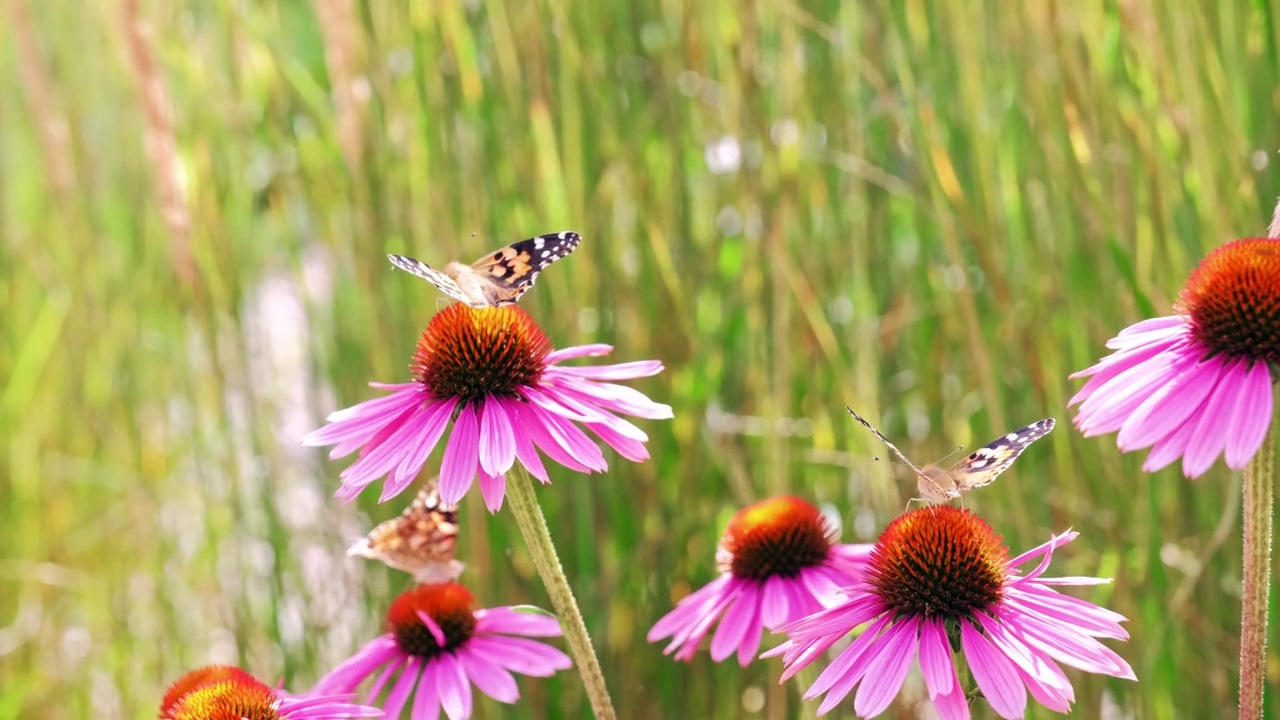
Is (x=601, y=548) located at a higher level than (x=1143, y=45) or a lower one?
lower

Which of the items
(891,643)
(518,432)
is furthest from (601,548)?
(891,643)

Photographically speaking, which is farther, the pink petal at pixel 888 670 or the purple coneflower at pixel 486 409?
the purple coneflower at pixel 486 409

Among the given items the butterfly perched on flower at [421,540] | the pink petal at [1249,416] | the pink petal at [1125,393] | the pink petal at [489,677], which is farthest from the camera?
the butterfly perched on flower at [421,540]

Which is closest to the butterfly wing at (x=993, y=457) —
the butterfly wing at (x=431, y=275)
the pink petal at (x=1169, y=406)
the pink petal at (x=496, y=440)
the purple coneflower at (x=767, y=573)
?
the pink petal at (x=1169, y=406)

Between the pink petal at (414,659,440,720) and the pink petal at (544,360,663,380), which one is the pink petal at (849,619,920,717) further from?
the pink petal at (414,659,440,720)

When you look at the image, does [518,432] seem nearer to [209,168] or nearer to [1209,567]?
[1209,567]

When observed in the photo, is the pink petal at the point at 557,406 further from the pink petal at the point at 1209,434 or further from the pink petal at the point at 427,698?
the pink petal at the point at 1209,434

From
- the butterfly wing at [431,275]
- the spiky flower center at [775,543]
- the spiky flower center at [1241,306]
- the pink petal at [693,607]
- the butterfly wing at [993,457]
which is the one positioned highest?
the butterfly wing at [431,275]
